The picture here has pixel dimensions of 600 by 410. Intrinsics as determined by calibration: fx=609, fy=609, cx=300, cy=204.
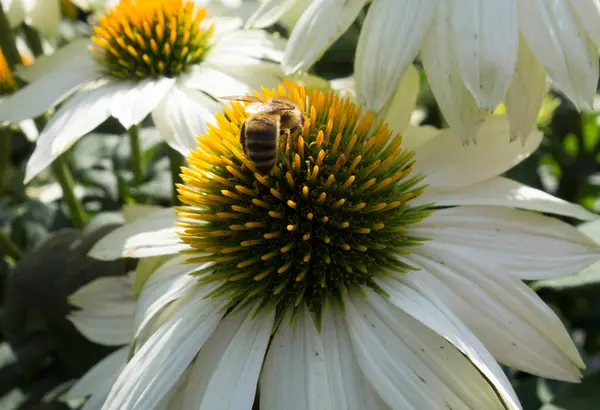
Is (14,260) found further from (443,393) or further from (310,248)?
(443,393)

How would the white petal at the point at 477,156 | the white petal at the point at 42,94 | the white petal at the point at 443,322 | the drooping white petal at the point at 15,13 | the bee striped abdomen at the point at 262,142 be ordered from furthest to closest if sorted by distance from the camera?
the drooping white petal at the point at 15,13
the white petal at the point at 42,94
the white petal at the point at 477,156
the bee striped abdomen at the point at 262,142
the white petal at the point at 443,322

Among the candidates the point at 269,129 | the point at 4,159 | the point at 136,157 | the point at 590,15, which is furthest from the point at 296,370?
the point at 4,159

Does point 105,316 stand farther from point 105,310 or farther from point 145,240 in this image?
point 145,240

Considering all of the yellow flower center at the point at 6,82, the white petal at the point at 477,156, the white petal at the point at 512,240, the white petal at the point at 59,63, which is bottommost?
the white petal at the point at 512,240

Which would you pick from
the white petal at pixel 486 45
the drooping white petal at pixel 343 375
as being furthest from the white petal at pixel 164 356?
the white petal at pixel 486 45

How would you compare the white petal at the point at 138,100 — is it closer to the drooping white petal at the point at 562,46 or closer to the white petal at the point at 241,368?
the white petal at the point at 241,368

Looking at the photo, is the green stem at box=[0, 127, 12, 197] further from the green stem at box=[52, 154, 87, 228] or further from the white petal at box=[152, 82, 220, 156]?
the white petal at box=[152, 82, 220, 156]

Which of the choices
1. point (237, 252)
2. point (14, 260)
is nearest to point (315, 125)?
point (237, 252)
